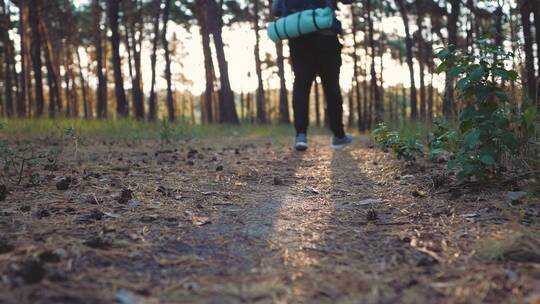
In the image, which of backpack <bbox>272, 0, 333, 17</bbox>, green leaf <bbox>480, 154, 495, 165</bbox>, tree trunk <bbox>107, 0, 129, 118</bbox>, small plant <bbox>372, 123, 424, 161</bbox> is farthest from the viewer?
tree trunk <bbox>107, 0, 129, 118</bbox>

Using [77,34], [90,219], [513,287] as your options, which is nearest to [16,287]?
[90,219]

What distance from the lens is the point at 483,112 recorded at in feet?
8.07

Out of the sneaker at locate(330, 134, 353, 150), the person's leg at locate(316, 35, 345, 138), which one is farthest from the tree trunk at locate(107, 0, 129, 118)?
the person's leg at locate(316, 35, 345, 138)

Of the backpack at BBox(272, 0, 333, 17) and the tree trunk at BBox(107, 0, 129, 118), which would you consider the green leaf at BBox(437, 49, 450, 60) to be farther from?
the tree trunk at BBox(107, 0, 129, 118)

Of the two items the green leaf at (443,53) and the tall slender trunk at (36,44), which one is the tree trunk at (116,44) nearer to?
the tall slender trunk at (36,44)

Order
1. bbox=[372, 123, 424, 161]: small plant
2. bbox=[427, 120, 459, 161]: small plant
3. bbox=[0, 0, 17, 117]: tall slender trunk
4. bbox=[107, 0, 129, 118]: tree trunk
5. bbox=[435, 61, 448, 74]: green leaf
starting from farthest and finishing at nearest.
A: bbox=[0, 0, 17, 117]: tall slender trunk, bbox=[107, 0, 129, 118]: tree trunk, bbox=[372, 123, 424, 161]: small plant, bbox=[427, 120, 459, 161]: small plant, bbox=[435, 61, 448, 74]: green leaf

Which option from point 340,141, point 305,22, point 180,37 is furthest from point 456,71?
point 180,37

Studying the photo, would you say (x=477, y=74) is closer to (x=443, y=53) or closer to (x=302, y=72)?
(x=443, y=53)

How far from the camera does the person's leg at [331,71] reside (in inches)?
191

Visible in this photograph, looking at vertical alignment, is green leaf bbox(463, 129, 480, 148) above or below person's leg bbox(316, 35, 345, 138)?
below

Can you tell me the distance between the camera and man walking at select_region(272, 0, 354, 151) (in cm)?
482

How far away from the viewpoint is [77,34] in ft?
73.2

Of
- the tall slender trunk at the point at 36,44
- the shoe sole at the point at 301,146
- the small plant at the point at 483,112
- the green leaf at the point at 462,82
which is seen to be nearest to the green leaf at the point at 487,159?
the small plant at the point at 483,112

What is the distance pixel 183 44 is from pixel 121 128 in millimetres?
24521
